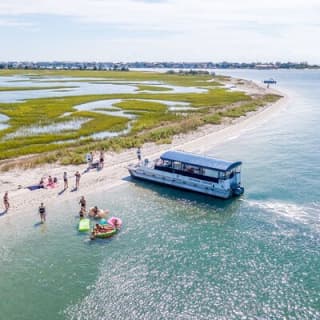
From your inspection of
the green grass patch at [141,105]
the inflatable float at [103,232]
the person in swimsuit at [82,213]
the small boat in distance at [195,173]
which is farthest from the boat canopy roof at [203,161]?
the green grass patch at [141,105]

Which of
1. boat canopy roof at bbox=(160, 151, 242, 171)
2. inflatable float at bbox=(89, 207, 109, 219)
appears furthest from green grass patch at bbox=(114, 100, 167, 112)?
inflatable float at bbox=(89, 207, 109, 219)

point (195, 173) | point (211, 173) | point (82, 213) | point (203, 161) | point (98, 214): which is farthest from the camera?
point (195, 173)

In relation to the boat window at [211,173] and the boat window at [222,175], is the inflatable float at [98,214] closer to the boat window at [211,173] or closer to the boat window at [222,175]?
the boat window at [211,173]

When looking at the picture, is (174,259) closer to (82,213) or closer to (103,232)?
(103,232)

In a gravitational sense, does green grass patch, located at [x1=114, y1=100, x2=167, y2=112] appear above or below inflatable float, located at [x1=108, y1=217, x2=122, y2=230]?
below

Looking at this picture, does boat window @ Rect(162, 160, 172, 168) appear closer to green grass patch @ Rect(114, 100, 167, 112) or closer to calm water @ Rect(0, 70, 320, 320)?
calm water @ Rect(0, 70, 320, 320)

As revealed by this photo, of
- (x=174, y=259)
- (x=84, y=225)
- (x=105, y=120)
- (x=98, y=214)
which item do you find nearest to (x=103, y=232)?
(x=84, y=225)
